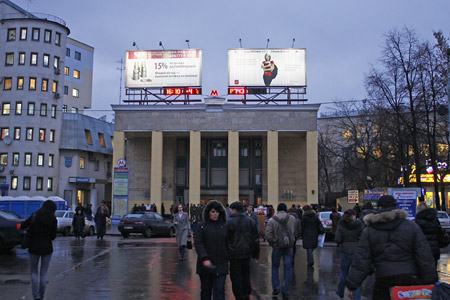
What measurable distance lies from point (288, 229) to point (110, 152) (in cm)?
4892

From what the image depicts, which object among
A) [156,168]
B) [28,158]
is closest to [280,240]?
[156,168]

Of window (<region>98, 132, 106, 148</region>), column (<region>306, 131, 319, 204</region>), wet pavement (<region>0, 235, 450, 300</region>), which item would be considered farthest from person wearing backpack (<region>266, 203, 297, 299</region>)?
window (<region>98, 132, 106, 148</region>)

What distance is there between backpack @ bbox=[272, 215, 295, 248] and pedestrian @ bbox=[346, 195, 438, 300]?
4404 millimetres

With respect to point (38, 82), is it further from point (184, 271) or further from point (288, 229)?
point (288, 229)

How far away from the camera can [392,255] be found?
4727 millimetres

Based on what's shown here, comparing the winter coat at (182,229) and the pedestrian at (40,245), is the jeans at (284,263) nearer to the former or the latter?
the pedestrian at (40,245)

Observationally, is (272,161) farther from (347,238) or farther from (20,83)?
(347,238)

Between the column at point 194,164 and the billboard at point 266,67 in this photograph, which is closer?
the column at point 194,164

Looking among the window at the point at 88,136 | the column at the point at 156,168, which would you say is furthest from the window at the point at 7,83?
the column at the point at 156,168

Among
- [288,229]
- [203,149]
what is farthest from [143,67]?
[288,229]

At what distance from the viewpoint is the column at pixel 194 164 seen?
4528 centimetres

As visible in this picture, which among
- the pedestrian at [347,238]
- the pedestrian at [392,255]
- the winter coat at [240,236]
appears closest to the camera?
the pedestrian at [392,255]

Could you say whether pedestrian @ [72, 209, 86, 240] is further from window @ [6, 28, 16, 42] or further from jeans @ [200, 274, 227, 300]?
window @ [6, 28, 16, 42]

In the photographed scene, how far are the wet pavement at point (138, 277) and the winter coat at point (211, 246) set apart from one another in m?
2.99
